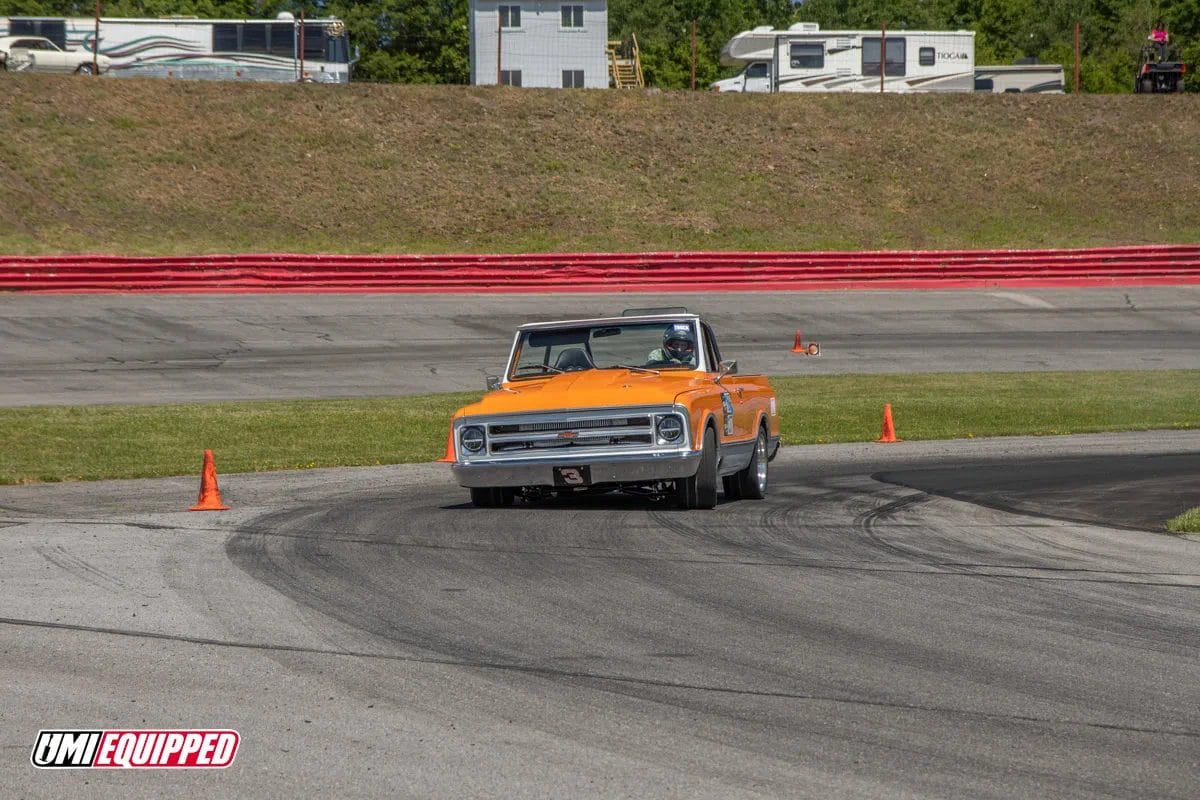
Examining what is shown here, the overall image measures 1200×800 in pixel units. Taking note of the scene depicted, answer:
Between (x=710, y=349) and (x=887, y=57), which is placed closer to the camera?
(x=710, y=349)

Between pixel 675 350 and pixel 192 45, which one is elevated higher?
pixel 192 45

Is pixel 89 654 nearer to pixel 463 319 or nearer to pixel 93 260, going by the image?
pixel 463 319

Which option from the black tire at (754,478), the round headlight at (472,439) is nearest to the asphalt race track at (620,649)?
the round headlight at (472,439)

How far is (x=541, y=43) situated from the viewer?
→ 55.2 metres

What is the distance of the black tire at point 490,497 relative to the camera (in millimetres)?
12578

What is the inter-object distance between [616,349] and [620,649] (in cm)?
651

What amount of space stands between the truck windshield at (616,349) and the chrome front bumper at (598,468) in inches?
56.0

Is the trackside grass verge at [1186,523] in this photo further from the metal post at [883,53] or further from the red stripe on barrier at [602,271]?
the metal post at [883,53]

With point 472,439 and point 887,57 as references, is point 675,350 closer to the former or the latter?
point 472,439

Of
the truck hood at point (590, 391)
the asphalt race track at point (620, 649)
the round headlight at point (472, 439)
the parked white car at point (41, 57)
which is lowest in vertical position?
the asphalt race track at point (620, 649)

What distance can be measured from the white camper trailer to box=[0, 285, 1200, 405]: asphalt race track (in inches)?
759

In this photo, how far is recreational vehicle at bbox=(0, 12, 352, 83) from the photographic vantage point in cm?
5084

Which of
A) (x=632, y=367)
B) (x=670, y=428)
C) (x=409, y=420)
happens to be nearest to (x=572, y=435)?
(x=670, y=428)

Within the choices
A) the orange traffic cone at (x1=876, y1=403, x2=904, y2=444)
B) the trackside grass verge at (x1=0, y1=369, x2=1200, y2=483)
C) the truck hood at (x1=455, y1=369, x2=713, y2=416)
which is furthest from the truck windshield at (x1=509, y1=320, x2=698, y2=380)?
the orange traffic cone at (x1=876, y1=403, x2=904, y2=444)
